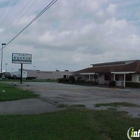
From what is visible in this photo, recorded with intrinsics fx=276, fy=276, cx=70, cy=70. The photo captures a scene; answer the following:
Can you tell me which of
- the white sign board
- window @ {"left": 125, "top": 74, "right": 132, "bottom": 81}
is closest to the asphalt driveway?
window @ {"left": 125, "top": 74, "right": 132, "bottom": 81}

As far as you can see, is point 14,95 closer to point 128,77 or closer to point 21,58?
point 128,77

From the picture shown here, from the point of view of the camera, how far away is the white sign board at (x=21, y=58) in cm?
5175

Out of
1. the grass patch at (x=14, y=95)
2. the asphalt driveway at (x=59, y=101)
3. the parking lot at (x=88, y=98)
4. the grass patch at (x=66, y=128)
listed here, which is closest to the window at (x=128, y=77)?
the parking lot at (x=88, y=98)

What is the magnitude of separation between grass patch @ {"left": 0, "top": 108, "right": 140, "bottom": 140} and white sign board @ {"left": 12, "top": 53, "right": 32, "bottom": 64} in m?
42.8

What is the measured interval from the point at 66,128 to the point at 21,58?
149 feet

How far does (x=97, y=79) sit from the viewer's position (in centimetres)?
5494

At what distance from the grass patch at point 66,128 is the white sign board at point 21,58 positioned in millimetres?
42768

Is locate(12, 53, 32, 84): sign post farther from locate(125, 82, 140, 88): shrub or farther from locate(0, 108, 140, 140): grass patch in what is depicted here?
locate(0, 108, 140, 140): grass patch

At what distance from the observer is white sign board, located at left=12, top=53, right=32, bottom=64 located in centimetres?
5175

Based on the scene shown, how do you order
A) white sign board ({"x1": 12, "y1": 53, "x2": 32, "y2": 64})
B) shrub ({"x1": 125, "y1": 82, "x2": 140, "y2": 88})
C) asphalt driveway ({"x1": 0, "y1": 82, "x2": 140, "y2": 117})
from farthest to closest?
white sign board ({"x1": 12, "y1": 53, "x2": 32, "y2": 64})
shrub ({"x1": 125, "y1": 82, "x2": 140, "y2": 88})
asphalt driveway ({"x1": 0, "y1": 82, "x2": 140, "y2": 117})

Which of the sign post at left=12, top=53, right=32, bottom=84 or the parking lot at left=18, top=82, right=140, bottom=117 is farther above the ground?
the sign post at left=12, top=53, right=32, bottom=84

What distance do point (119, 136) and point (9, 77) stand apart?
293 feet

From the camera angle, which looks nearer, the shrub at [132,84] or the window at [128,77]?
the shrub at [132,84]

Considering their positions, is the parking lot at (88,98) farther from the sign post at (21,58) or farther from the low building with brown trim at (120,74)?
the sign post at (21,58)
